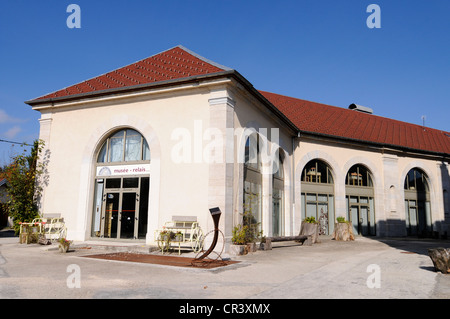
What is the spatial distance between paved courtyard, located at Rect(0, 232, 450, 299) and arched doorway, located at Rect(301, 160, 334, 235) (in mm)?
8702

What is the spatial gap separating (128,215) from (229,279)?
693cm

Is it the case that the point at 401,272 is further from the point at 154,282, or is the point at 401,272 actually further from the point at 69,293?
the point at 69,293

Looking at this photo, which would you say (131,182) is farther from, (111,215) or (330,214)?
(330,214)

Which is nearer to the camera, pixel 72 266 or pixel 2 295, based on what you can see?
pixel 2 295

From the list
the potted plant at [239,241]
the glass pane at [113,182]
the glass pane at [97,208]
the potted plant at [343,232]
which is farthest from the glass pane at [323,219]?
the glass pane at [97,208]

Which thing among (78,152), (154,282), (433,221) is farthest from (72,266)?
(433,221)

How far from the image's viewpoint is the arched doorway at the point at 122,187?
12102 millimetres

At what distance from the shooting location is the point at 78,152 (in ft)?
43.4

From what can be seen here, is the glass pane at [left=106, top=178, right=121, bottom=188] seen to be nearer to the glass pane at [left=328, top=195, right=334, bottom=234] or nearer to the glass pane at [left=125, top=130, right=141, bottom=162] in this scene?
the glass pane at [left=125, top=130, right=141, bottom=162]

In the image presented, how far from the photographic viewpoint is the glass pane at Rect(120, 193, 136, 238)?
1215 cm

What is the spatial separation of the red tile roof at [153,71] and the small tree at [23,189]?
8.64 feet

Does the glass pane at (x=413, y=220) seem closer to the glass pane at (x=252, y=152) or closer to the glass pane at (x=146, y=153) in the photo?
the glass pane at (x=252, y=152)

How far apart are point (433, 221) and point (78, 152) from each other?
19.9 metres

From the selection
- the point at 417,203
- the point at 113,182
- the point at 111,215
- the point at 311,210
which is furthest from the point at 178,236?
the point at 417,203
